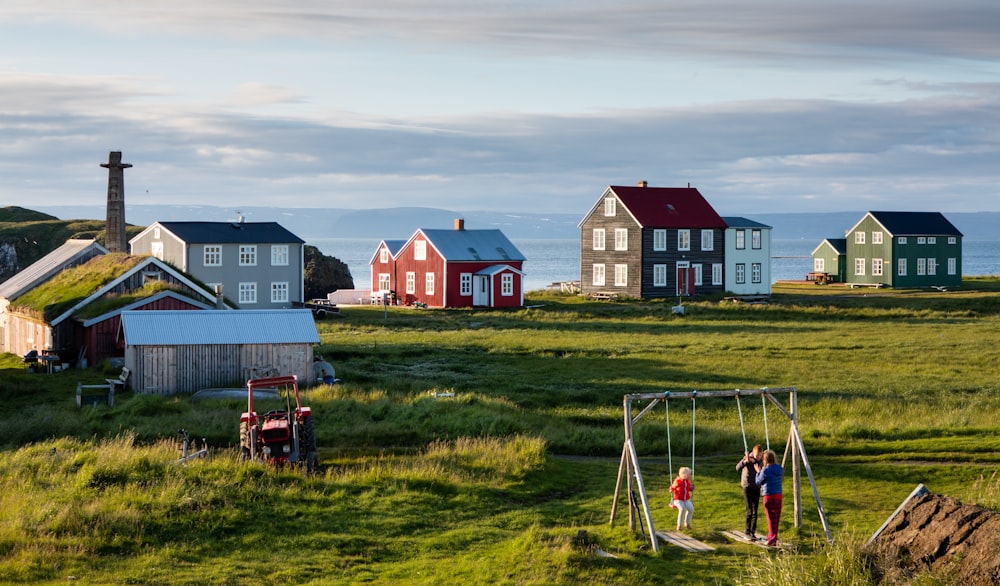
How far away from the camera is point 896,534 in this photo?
1492cm

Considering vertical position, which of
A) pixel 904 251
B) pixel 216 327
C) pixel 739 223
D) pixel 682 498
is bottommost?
pixel 682 498

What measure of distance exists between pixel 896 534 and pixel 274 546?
28.8 feet

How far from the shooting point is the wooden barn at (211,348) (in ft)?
111

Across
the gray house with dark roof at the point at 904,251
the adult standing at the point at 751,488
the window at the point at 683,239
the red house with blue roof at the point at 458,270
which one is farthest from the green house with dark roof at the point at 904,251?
the adult standing at the point at 751,488

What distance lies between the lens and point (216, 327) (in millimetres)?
35156

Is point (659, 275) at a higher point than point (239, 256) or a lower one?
lower

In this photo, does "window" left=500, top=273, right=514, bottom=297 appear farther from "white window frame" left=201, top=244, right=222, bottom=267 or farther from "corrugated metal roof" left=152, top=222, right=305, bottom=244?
"white window frame" left=201, top=244, right=222, bottom=267

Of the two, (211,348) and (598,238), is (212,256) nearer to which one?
(598,238)

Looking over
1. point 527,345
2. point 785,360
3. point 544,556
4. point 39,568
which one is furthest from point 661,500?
point 527,345

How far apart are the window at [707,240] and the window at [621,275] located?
583cm

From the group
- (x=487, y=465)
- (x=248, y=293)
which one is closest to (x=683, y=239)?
(x=248, y=293)

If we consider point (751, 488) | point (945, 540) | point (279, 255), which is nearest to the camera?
point (945, 540)

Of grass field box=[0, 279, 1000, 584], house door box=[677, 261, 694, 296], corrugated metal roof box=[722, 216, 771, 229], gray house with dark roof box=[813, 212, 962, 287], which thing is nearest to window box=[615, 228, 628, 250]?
house door box=[677, 261, 694, 296]

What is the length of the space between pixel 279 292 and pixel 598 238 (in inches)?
927
